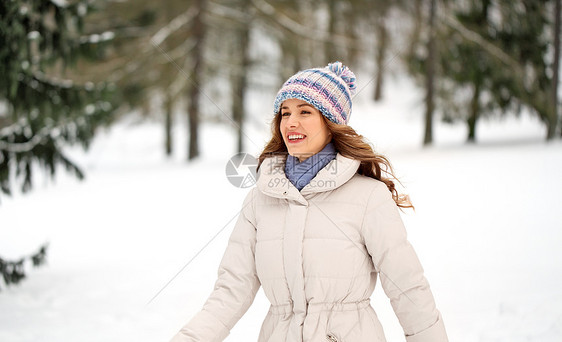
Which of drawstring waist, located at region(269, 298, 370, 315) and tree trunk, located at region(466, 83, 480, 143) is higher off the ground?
tree trunk, located at region(466, 83, 480, 143)

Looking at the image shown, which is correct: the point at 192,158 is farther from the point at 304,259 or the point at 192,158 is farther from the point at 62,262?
the point at 304,259

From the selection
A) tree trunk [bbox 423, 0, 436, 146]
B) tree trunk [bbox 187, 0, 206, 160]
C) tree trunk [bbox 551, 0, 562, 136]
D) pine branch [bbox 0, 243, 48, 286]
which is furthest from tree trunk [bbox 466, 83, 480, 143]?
pine branch [bbox 0, 243, 48, 286]

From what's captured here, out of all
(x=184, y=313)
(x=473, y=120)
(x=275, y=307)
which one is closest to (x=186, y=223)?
(x=184, y=313)

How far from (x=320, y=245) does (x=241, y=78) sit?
13.1 m

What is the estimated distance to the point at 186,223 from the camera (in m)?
7.98

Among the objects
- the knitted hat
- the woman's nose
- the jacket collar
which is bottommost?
the jacket collar

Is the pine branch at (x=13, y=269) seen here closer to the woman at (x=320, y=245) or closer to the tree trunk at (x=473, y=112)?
the woman at (x=320, y=245)

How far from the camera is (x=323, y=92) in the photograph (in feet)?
6.16

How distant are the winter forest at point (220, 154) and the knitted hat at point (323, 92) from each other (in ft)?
1.24

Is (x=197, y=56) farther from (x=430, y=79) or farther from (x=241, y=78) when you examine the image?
(x=430, y=79)

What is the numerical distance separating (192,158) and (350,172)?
1305 cm

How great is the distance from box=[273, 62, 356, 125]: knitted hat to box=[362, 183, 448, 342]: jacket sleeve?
0.40m

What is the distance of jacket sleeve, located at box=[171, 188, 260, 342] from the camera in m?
1.83

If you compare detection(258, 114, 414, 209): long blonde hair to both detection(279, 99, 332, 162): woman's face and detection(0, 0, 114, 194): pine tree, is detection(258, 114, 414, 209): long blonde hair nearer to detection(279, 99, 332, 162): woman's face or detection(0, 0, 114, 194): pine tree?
detection(279, 99, 332, 162): woman's face
